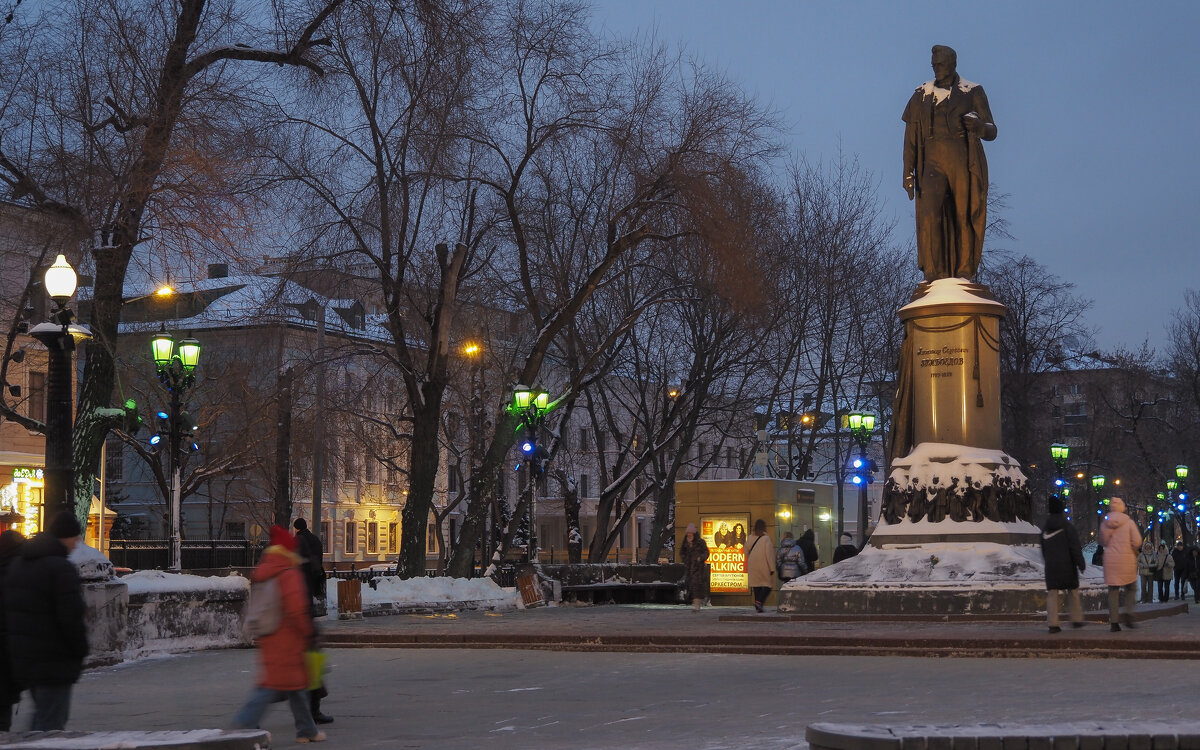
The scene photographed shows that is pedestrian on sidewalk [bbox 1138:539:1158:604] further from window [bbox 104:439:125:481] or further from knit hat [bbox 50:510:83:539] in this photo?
window [bbox 104:439:125:481]

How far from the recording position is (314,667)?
10.2 metres

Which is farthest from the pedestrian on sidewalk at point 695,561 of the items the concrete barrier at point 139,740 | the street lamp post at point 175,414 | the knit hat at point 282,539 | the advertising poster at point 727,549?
the concrete barrier at point 139,740

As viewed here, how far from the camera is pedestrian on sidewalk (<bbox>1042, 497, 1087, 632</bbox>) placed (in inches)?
701

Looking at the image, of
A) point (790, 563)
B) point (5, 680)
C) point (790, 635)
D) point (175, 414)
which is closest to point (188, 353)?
point (175, 414)

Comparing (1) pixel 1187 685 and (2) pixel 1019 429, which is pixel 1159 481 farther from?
(1) pixel 1187 685

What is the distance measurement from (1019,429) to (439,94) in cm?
2850

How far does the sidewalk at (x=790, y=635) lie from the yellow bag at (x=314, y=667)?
27.7 feet

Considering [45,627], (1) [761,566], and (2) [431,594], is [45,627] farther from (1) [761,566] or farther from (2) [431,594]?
(2) [431,594]

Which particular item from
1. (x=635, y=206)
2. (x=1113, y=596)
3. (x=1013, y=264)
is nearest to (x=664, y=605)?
(x=635, y=206)

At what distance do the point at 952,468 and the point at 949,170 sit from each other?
4644 millimetres

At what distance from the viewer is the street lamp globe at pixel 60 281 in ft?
52.5

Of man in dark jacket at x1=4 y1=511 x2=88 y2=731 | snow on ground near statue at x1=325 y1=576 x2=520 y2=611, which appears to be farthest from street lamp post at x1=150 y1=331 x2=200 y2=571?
man in dark jacket at x1=4 y1=511 x2=88 y2=731

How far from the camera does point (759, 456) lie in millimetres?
52781

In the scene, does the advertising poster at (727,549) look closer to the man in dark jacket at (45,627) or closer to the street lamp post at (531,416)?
the street lamp post at (531,416)
